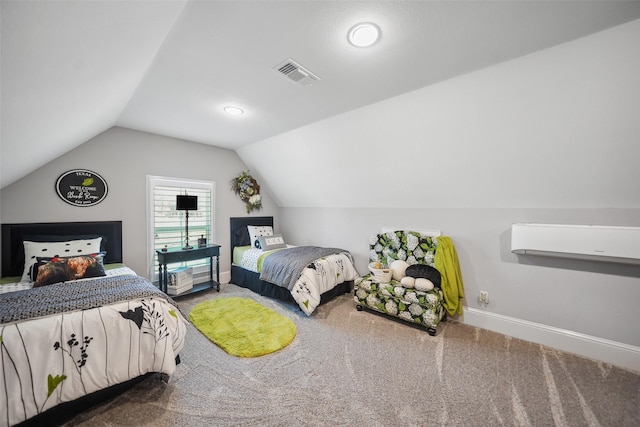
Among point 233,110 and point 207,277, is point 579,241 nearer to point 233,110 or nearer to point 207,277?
point 233,110

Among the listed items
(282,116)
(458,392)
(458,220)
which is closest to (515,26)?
(458,220)

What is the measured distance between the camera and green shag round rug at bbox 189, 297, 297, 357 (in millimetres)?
2379

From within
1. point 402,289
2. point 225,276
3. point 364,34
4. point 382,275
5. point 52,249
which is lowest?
point 225,276

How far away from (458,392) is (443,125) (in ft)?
7.57

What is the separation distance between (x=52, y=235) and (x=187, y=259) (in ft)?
4.67

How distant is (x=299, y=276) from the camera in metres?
3.10

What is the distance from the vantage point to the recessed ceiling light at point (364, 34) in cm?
152

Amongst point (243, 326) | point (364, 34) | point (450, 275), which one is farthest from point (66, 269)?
point (450, 275)

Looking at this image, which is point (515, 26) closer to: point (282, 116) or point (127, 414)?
point (282, 116)

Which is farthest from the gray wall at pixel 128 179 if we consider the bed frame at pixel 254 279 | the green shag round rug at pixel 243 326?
the green shag round rug at pixel 243 326

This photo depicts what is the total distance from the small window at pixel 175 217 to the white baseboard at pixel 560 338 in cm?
401

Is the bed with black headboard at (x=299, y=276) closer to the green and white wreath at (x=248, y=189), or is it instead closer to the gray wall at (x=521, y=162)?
the green and white wreath at (x=248, y=189)

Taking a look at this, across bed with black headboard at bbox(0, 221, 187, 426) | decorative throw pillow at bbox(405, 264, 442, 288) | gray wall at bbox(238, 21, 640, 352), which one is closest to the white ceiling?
gray wall at bbox(238, 21, 640, 352)

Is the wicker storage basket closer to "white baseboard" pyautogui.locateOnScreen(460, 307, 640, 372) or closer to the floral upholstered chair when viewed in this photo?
the floral upholstered chair
